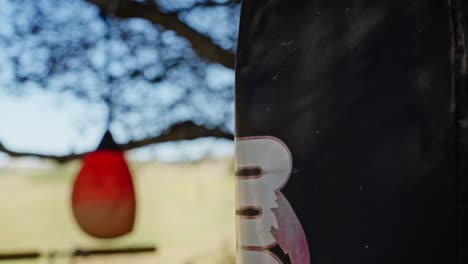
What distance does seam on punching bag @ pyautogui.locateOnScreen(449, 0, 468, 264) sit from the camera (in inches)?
33.6

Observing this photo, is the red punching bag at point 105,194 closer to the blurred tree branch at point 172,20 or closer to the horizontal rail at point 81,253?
the horizontal rail at point 81,253

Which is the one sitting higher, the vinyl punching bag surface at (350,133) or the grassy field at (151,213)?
the vinyl punching bag surface at (350,133)

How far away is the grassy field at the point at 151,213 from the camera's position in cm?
183

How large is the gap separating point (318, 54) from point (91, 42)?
1.22 meters

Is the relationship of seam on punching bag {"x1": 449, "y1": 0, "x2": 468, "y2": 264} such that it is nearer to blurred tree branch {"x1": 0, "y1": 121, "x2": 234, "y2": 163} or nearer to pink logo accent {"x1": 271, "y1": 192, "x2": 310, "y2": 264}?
pink logo accent {"x1": 271, "y1": 192, "x2": 310, "y2": 264}

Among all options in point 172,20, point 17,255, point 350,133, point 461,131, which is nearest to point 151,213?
point 17,255

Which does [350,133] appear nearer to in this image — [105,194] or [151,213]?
[105,194]

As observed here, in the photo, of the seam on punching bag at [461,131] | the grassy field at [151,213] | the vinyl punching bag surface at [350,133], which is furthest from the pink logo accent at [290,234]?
the grassy field at [151,213]

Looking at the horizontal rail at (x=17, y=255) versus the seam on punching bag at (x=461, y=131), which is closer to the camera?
the seam on punching bag at (x=461, y=131)

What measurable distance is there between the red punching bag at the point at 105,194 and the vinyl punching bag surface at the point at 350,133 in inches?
30.0

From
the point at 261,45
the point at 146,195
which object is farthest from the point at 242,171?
the point at 146,195

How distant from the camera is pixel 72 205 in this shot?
5.97 ft

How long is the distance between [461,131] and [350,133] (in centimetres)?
17

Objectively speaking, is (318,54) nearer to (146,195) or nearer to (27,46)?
(146,195)
